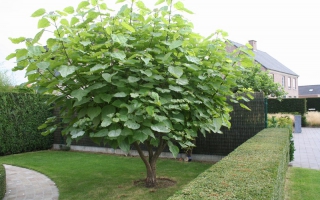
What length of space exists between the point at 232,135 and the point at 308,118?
44.3 feet

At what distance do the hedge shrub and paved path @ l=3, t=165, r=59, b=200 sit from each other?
2653 mm

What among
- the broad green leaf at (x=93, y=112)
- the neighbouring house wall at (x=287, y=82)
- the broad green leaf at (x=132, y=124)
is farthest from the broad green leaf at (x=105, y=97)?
the neighbouring house wall at (x=287, y=82)

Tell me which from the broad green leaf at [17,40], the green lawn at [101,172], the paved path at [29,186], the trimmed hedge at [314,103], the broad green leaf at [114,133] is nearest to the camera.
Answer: the broad green leaf at [114,133]

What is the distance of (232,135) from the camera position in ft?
22.5

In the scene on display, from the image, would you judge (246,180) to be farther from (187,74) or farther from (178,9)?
(178,9)

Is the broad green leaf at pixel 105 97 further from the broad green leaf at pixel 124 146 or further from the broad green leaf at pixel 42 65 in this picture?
the broad green leaf at pixel 42 65

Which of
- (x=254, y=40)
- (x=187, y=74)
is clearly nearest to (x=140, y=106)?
(x=187, y=74)

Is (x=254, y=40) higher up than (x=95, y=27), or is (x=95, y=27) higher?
(x=254, y=40)

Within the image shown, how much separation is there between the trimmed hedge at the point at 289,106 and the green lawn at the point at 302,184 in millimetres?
14879

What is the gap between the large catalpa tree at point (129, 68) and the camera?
9.61ft

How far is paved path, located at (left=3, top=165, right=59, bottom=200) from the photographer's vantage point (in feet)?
15.1

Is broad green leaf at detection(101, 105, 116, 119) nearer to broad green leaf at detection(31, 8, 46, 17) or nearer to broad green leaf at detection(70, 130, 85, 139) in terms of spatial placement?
broad green leaf at detection(70, 130, 85, 139)

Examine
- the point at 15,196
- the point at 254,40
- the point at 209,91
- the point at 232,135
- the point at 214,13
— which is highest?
the point at 254,40

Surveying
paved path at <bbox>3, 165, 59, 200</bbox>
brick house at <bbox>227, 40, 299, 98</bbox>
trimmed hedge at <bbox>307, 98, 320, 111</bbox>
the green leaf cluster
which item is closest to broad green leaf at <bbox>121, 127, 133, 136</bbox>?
the green leaf cluster
